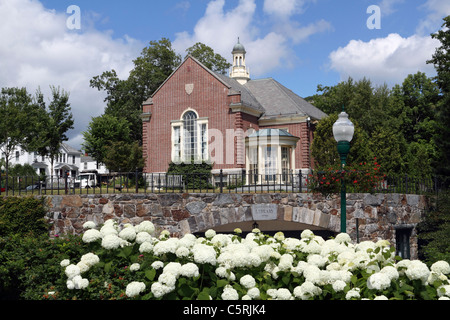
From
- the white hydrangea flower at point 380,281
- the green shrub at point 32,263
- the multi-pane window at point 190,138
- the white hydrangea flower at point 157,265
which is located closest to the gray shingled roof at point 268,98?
the multi-pane window at point 190,138

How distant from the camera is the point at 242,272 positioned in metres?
5.20

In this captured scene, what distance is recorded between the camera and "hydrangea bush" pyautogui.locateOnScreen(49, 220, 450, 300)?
472cm

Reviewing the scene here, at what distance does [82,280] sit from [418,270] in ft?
13.4

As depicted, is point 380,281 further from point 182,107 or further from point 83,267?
point 182,107

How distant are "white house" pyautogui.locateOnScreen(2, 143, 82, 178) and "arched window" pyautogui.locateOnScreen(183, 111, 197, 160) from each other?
116ft

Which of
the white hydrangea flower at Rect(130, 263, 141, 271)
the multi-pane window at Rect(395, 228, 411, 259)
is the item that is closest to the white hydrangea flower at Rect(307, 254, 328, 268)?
the white hydrangea flower at Rect(130, 263, 141, 271)

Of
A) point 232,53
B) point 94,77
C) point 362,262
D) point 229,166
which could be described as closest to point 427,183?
point 229,166

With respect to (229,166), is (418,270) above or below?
below

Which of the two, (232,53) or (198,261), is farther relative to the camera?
(232,53)

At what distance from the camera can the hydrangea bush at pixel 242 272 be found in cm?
472

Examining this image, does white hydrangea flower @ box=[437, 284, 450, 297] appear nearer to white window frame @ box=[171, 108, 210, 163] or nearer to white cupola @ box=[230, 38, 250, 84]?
white window frame @ box=[171, 108, 210, 163]

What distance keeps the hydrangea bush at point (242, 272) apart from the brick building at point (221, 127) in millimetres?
20253
